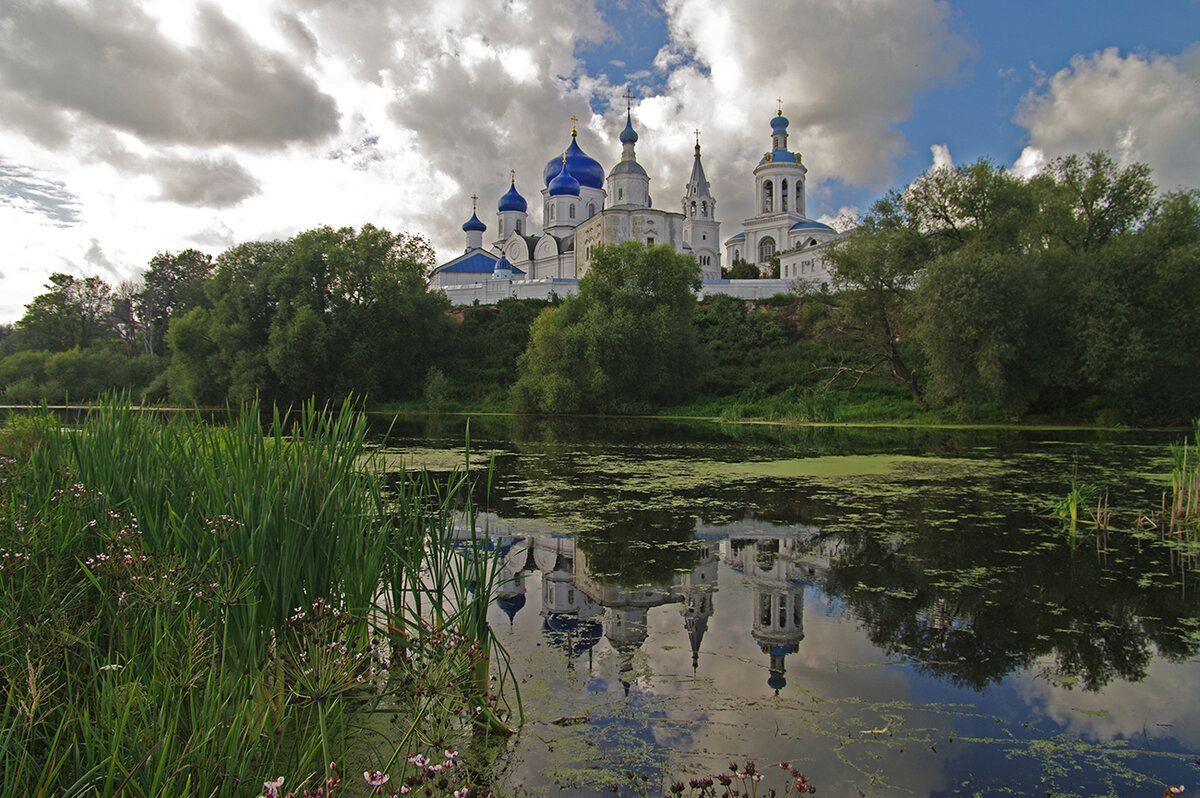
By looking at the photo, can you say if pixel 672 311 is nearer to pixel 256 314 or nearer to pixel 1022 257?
pixel 1022 257

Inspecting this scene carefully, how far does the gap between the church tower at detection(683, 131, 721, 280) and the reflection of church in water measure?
51.9 metres

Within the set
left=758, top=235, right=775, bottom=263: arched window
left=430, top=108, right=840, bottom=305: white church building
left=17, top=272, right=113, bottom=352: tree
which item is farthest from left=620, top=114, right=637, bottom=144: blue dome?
left=17, top=272, right=113, bottom=352: tree

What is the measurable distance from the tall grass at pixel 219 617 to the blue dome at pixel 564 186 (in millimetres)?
54302

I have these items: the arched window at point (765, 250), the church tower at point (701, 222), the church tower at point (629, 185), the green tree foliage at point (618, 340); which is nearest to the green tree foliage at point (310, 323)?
the green tree foliage at point (618, 340)

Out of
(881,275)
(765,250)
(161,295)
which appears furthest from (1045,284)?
(161,295)

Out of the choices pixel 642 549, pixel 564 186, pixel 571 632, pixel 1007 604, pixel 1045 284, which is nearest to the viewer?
pixel 571 632

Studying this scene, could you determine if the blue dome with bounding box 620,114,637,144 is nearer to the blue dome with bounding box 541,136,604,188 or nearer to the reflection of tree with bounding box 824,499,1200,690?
the blue dome with bounding box 541,136,604,188

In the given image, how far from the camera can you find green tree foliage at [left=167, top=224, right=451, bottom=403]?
33281mm

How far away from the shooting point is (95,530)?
3.62 meters

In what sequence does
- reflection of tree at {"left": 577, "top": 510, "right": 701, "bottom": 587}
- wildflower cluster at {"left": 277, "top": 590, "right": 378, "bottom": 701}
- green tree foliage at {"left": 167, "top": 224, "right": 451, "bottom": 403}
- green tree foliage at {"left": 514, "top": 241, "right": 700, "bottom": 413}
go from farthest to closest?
green tree foliage at {"left": 167, "top": 224, "right": 451, "bottom": 403} < green tree foliage at {"left": 514, "top": 241, "right": 700, "bottom": 413} < reflection of tree at {"left": 577, "top": 510, "right": 701, "bottom": 587} < wildflower cluster at {"left": 277, "top": 590, "right": 378, "bottom": 701}

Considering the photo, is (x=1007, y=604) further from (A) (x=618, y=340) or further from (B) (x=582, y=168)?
(B) (x=582, y=168)

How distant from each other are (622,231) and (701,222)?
521 inches

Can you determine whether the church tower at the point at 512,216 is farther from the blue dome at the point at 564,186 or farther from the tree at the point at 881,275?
the tree at the point at 881,275

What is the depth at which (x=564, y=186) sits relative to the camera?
56312 millimetres
